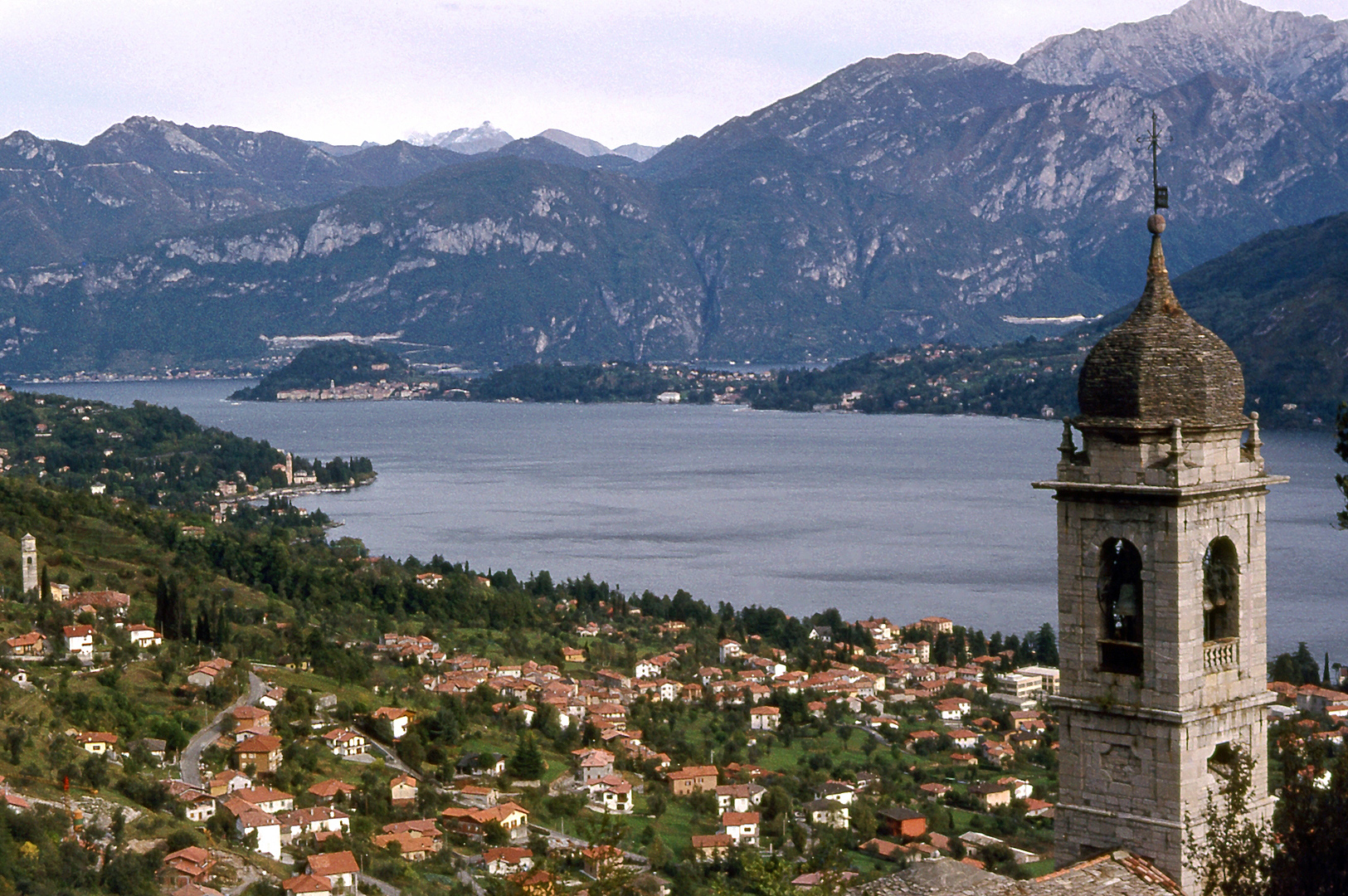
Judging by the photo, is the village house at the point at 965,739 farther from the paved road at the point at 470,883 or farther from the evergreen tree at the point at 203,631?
the evergreen tree at the point at 203,631

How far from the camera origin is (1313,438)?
503 ft

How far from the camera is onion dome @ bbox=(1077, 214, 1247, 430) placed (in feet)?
41.5

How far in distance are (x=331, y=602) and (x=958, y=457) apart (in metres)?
92.6

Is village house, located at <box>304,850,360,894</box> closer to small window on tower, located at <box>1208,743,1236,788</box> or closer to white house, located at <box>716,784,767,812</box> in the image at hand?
white house, located at <box>716,784,767,812</box>

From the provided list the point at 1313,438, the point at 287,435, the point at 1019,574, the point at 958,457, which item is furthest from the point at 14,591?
the point at 287,435

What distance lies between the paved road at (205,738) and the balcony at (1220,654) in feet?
96.1

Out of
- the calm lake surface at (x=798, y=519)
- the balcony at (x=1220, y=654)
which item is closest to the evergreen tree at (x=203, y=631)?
the calm lake surface at (x=798, y=519)

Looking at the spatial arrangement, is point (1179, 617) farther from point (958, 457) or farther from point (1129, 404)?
point (958, 457)

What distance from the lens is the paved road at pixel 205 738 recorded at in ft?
130

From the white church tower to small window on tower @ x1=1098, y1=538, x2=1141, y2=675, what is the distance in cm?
4843

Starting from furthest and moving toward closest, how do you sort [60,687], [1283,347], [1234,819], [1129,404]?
[1283,347], [60,687], [1129,404], [1234,819]

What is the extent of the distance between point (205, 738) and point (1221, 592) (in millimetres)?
33707

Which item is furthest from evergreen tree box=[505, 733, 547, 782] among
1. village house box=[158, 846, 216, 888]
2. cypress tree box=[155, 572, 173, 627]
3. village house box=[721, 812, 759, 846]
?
cypress tree box=[155, 572, 173, 627]

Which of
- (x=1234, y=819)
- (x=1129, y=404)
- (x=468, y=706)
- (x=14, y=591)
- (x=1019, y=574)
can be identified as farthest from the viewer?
(x=1019, y=574)
